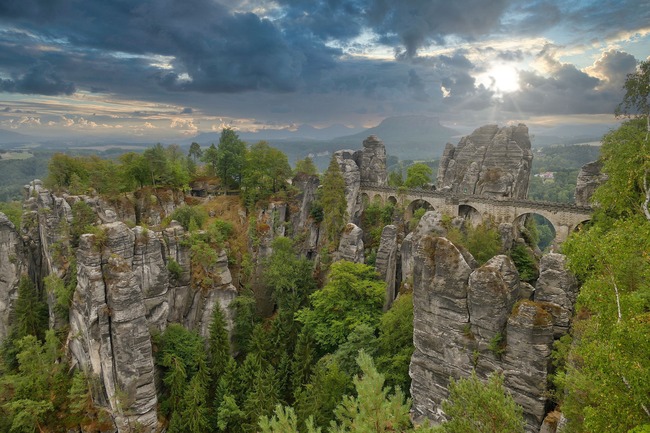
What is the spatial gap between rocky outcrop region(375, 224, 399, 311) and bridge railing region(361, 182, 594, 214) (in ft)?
51.3

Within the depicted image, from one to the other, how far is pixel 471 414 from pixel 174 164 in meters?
53.5

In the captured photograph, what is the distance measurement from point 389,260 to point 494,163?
2230cm

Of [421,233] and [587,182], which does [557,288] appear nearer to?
[421,233]

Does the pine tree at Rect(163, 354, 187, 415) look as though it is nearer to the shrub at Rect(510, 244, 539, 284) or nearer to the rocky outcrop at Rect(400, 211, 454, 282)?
the rocky outcrop at Rect(400, 211, 454, 282)

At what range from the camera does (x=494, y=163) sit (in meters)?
49.5

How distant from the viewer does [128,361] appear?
30.7 metres

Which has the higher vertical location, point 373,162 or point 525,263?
point 373,162

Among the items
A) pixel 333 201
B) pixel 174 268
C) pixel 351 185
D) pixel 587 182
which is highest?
pixel 587 182

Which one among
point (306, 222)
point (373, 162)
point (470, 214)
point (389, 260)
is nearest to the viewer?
point (389, 260)

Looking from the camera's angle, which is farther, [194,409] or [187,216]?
[187,216]

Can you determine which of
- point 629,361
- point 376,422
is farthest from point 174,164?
point 629,361

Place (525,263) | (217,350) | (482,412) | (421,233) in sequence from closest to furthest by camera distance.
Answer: (482,412), (421,233), (217,350), (525,263)

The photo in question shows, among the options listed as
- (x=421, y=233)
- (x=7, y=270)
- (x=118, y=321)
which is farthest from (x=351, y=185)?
(x=7, y=270)

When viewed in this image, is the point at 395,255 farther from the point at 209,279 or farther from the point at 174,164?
the point at 174,164
